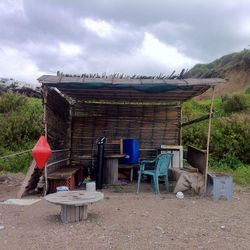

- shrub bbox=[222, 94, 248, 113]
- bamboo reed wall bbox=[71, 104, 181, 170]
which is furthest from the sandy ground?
shrub bbox=[222, 94, 248, 113]

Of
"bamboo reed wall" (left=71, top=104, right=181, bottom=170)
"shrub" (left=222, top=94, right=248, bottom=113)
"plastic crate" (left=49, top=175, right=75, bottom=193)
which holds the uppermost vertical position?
"shrub" (left=222, top=94, right=248, bottom=113)

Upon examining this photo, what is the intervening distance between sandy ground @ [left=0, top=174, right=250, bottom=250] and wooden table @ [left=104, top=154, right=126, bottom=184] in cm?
159

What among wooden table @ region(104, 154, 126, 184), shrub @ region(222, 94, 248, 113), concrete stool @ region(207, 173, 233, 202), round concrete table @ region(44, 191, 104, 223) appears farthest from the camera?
shrub @ region(222, 94, 248, 113)

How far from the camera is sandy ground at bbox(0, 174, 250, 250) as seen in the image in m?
5.09

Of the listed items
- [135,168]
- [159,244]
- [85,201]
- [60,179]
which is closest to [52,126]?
[60,179]

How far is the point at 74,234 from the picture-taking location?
5457 mm

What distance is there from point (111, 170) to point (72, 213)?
12.6 ft

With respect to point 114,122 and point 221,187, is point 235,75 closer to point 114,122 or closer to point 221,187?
point 114,122

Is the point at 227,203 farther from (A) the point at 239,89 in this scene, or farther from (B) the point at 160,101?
(A) the point at 239,89

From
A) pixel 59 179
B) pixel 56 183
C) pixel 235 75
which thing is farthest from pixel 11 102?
pixel 235 75

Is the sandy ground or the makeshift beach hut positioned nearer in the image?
the sandy ground

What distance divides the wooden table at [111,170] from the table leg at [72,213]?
3706 millimetres

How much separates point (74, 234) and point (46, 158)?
115 inches

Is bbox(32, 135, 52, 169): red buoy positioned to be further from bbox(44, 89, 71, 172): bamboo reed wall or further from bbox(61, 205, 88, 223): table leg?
bbox(61, 205, 88, 223): table leg
